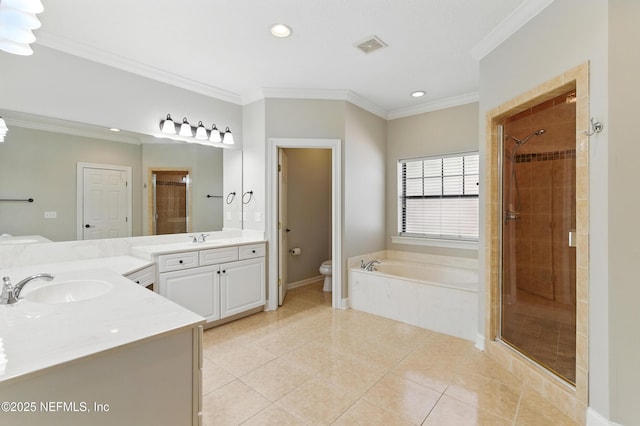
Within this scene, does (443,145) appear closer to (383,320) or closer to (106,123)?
(383,320)

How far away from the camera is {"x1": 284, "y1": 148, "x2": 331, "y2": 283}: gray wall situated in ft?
15.0

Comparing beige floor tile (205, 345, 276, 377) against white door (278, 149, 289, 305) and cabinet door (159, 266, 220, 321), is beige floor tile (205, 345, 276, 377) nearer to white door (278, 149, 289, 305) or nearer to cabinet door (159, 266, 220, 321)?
cabinet door (159, 266, 220, 321)

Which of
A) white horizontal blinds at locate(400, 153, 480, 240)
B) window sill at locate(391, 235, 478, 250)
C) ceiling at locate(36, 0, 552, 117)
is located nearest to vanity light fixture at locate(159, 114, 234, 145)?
ceiling at locate(36, 0, 552, 117)

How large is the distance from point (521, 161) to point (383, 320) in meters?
2.05

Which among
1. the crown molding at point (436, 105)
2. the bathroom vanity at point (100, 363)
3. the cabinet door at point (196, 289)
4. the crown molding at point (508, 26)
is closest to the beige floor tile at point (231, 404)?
the bathroom vanity at point (100, 363)

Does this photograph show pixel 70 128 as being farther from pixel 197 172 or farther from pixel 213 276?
pixel 213 276

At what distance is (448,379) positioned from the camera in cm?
212

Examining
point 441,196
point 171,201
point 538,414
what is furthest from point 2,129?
point 441,196

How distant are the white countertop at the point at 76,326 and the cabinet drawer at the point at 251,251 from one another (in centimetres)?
177

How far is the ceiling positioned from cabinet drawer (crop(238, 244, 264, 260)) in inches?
70.1

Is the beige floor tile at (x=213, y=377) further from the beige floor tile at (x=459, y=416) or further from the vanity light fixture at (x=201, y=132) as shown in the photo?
the vanity light fixture at (x=201, y=132)

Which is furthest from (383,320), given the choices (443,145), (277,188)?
(443,145)

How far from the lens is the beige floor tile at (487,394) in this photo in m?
1.81

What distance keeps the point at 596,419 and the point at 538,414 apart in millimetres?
282
